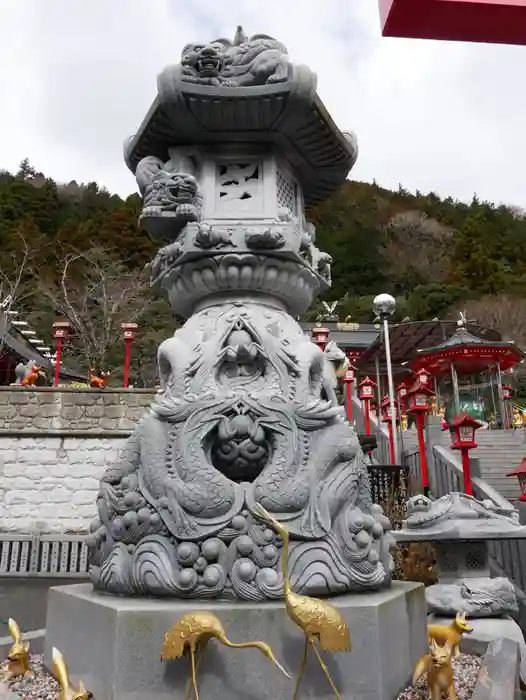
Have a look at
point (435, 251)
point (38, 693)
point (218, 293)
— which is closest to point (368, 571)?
point (38, 693)

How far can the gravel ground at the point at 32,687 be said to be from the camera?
93.0 inches

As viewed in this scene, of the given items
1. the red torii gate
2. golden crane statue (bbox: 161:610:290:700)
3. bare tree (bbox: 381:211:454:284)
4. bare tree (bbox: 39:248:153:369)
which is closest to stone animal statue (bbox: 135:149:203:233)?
the red torii gate

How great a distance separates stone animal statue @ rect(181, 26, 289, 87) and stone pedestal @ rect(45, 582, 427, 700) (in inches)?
112

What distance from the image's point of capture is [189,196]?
3.44m

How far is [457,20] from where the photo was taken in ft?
9.48

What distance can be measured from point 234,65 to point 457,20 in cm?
130

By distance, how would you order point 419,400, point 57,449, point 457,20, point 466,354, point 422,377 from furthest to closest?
point 466,354
point 422,377
point 57,449
point 419,400
point 457,20

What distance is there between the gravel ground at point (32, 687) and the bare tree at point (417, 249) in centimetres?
3681

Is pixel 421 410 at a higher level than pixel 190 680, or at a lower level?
higher

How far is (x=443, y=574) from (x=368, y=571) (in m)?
Result: 2.04

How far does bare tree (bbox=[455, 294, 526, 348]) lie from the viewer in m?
27.1

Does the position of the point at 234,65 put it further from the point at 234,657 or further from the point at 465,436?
the point at 465,436

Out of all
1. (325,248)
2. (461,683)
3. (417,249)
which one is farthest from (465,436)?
(325,248)

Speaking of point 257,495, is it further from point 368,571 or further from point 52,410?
point 52,410
